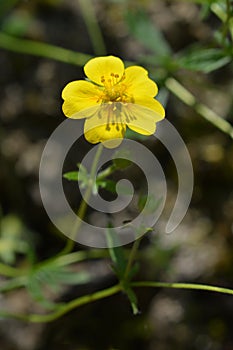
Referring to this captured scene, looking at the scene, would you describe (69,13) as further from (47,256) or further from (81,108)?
(81,108)

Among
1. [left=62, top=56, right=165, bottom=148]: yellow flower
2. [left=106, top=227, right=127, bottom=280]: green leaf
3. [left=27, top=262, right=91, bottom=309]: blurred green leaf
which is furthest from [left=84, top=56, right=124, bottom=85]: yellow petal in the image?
[left=27, top=262, right=91, bottom=309]: blurred green leaf

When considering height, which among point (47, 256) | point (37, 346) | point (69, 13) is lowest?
point (37, 346)

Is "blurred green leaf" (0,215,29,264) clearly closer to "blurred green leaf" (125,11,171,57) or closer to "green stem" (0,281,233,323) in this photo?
"green stem" (0,281,233,323)

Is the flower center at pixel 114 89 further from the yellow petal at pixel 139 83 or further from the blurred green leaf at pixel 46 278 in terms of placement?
the blurred green leaf at pixel 46 278

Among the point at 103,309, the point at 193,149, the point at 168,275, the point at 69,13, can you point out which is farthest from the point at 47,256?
the point at 69,13

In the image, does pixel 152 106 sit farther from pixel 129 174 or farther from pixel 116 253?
pixel 129 174

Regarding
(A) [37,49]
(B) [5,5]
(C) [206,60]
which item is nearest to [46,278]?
(C) [206,60]

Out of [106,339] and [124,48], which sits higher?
[124,48]
